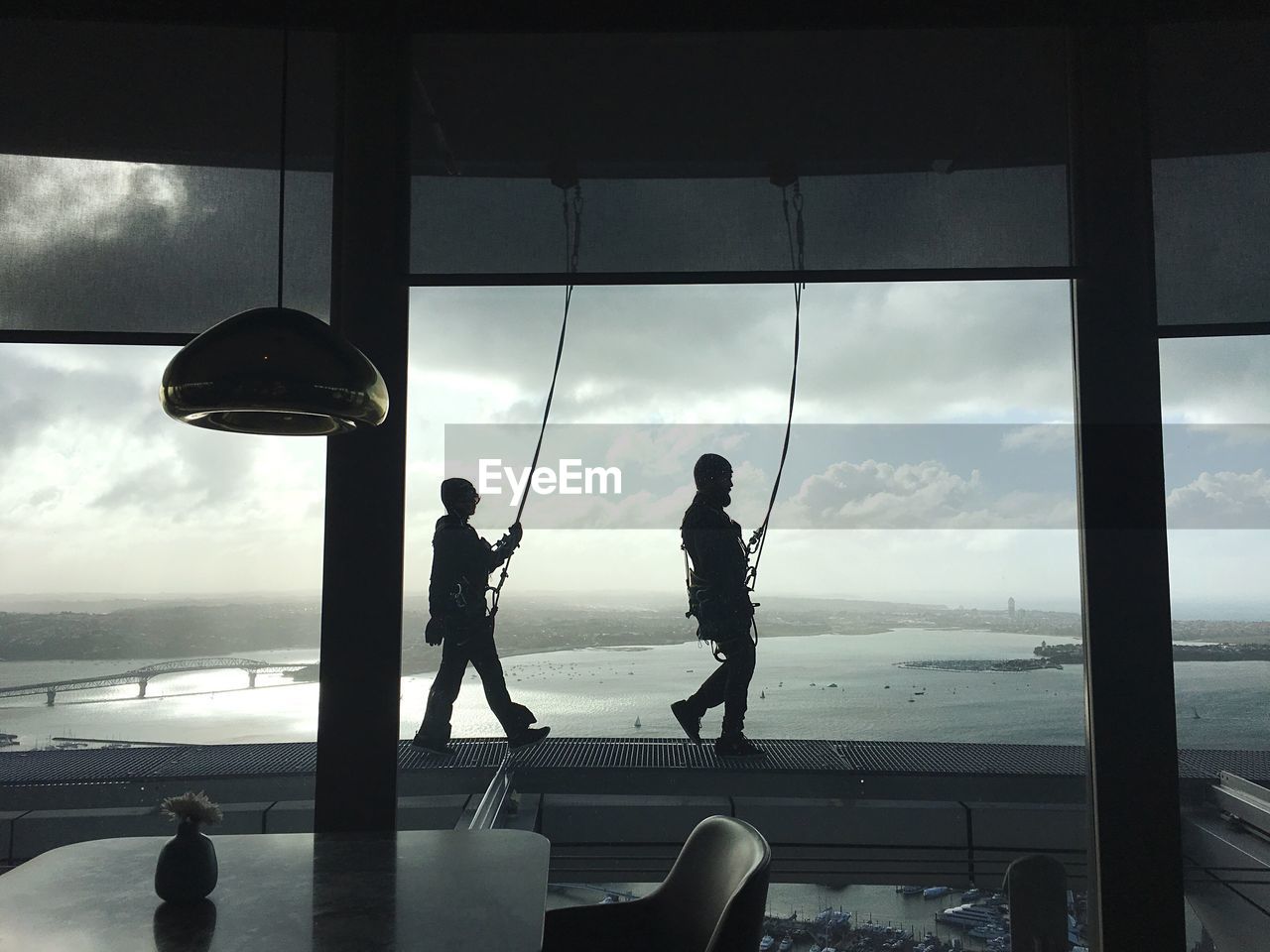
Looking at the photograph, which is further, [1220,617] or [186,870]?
[1220,617]

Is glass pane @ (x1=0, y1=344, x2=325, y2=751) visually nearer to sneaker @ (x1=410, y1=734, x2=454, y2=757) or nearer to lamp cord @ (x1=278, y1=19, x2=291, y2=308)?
sneaker @ (x1=410, y1=734, x2=454, y2=757)

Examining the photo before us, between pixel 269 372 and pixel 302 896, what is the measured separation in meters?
1.06

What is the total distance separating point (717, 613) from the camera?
8.82 ft

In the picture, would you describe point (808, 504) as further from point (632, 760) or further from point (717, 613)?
point (632, 760)

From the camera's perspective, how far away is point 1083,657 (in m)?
2.61

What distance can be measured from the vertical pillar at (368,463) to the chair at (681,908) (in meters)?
0.86

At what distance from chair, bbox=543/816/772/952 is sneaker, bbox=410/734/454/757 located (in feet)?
2.73

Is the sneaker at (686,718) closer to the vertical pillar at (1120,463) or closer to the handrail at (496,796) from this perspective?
the handrail at (496,796)

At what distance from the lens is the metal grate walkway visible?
2594mm

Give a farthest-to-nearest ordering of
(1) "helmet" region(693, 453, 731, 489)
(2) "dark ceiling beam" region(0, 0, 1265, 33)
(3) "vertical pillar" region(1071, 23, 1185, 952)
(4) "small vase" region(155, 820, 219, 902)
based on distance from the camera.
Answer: (1) "helmet" region(693, 453, 731, 489)
(3) "vertical pillar" region(1071, 23, 1185, 952)
(2) "dark ceiling beam" region(0, 0, 1265, 33)
(4) "small vase" region(155, 820, 219, 902)

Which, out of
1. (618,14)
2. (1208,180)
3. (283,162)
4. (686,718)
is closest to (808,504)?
(686,718)

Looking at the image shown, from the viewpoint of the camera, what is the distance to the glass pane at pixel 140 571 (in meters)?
2.61

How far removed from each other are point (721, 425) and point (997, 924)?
1.82 m

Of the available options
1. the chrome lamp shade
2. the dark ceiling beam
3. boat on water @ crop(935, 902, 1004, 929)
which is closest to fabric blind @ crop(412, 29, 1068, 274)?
the dark ceiling beam
